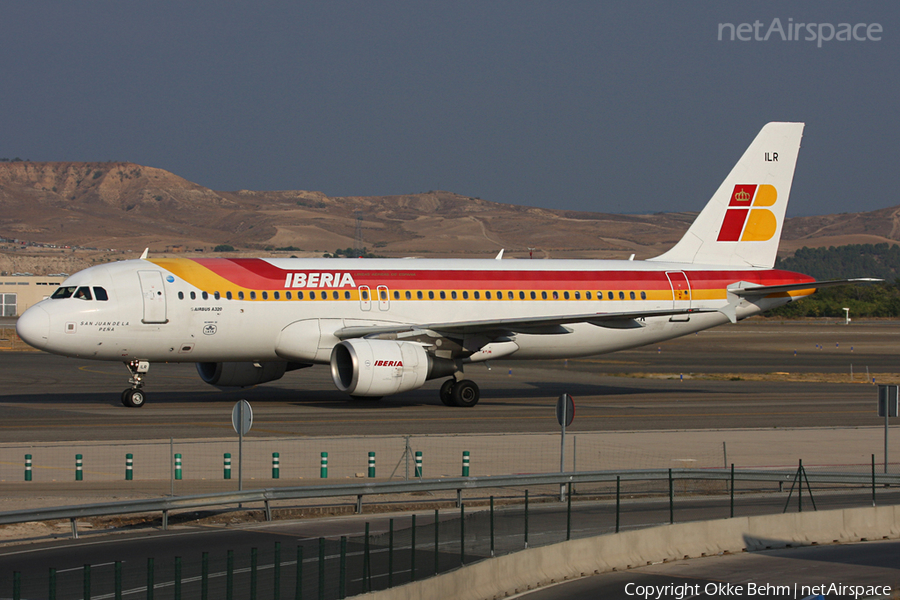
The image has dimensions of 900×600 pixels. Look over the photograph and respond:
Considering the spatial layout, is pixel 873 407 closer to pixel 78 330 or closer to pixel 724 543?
pixel 724 543

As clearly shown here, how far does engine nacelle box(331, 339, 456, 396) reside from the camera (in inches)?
1315

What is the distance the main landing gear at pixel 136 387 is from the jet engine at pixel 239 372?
126 inches

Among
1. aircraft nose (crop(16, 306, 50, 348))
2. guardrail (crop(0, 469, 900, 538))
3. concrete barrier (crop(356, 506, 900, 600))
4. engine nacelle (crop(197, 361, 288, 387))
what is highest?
aircraft nose (crop(16, 306, 50, 348))

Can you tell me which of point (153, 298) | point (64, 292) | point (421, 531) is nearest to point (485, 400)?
point (153, 298)

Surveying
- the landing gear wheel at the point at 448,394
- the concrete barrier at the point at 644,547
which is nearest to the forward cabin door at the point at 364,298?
the landing gear wheel at the point at 448,394

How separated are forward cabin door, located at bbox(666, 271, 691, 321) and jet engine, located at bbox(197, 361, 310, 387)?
13746mm

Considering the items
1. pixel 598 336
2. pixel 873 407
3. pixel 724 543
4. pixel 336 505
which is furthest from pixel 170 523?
pixel 873 407

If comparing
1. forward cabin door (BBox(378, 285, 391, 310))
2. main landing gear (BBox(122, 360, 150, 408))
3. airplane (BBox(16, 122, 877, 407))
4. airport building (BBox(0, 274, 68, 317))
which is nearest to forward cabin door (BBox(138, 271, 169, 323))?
airplane (BBox(16, 122, 877, 407))

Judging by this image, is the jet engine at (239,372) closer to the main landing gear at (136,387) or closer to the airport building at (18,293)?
the main landing gear at (136,387)

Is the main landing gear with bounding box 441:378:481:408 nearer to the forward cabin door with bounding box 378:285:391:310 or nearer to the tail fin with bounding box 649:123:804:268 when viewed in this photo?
the forward cabin door with bounding box 378:285:391:310

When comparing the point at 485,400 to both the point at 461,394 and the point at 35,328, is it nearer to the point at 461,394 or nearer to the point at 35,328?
the point at 461,394

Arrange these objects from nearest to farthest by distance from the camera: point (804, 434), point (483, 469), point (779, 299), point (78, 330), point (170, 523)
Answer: point (170, 523), point (483, 469), point (804, 434), point (78, 330), point (779, 299)

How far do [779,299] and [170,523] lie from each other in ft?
93.9

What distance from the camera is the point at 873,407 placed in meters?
38.4
